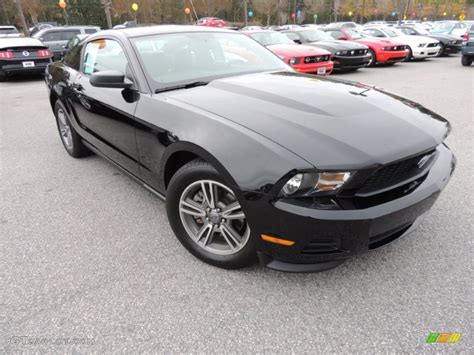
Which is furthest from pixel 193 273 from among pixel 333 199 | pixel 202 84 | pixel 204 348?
pixel 202 84

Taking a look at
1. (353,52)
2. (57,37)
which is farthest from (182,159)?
(57,37)

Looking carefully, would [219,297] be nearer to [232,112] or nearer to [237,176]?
[237,176]

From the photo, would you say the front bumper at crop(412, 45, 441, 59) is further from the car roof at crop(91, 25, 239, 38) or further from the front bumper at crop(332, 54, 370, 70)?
the car roof at crop(91, 25, 239, 38)

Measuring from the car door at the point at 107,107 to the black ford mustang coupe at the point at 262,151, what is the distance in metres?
0.02

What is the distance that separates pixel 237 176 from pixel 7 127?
19.3 ft

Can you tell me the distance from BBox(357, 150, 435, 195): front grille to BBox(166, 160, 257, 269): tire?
2.32ft

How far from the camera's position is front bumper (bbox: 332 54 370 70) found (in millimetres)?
10953

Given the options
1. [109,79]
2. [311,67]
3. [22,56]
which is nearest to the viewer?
[109,79]

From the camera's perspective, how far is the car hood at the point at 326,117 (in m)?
1.88

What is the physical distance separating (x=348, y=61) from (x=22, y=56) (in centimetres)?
991

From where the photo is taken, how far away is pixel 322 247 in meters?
1.90

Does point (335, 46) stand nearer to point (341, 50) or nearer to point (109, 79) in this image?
point (341, 50)

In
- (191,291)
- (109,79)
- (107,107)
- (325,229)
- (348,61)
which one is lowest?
(191,291)

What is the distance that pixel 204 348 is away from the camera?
1.81 m
